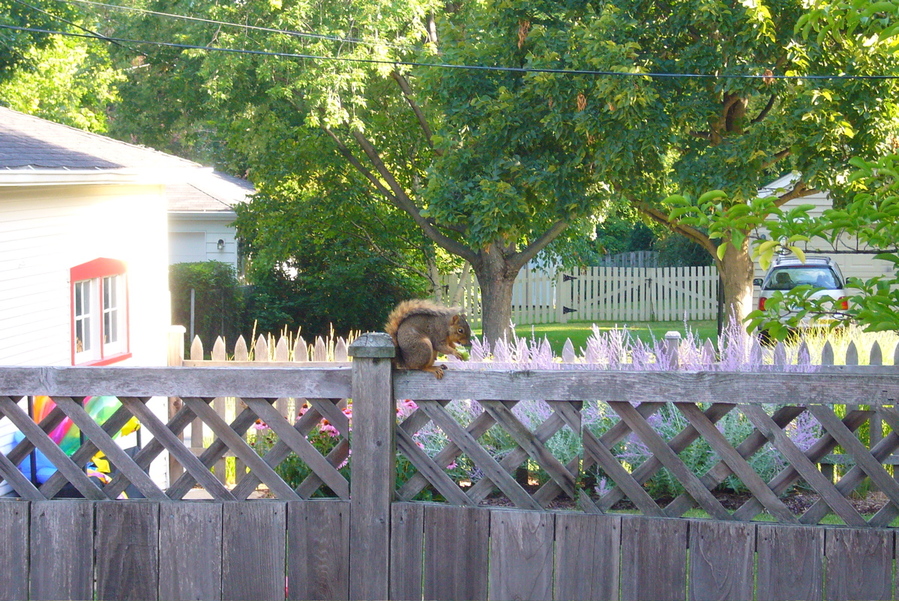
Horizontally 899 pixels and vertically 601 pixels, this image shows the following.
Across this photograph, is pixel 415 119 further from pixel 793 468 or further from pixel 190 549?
pixel 793 468

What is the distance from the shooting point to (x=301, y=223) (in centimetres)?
1683

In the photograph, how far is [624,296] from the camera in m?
26.7

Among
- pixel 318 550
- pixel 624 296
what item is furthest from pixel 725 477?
pixel 624 296

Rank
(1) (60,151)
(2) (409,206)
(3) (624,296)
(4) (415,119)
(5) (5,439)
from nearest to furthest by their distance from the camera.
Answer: (5) (5,439) → (1) (60,151) → (2) (409,206) → (4) (415,119) → (3) (624,296)

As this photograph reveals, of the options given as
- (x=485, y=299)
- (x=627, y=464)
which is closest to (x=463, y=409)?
(x=627, y=464)

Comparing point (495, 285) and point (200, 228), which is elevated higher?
point (200, 228)

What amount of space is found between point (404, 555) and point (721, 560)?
4.15 ft

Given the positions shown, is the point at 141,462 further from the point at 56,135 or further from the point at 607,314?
the point at 607,314

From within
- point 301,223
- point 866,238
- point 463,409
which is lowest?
point 463,409

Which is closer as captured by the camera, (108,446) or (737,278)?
(108,446)

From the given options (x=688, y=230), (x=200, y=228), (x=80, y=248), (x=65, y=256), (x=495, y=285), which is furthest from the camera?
(x=200, y=228)

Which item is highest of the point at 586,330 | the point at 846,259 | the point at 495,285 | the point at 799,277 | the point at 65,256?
the point at 846,259

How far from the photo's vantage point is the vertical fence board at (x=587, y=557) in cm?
366

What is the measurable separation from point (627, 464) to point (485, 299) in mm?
10440
